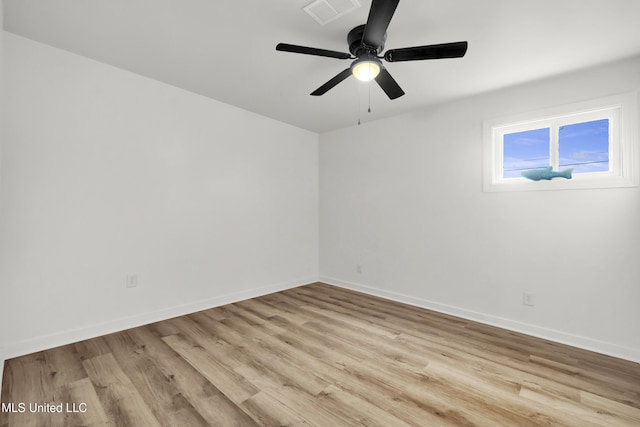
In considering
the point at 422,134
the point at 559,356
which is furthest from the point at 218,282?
the point at 559,356

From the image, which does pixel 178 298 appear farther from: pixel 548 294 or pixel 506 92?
pixel 506 92

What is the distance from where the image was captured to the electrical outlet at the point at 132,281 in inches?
110

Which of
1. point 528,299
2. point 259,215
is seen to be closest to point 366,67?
point 259,215

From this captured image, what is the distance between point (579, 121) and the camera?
8.61ft

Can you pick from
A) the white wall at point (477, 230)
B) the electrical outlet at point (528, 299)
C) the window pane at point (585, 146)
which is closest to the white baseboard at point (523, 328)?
the white wall at point (477, 230)

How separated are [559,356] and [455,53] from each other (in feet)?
8.28

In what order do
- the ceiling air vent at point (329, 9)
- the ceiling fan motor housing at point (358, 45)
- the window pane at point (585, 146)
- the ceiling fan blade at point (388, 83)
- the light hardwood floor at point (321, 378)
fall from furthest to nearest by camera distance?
the window pane at point (585, 146), the ceiling fan blade at point (388, 83), the ceiling fan motor housing at point (358, 45), the ceiling air vent at point (329, 9), the light hardwood floor at point (321, 378)

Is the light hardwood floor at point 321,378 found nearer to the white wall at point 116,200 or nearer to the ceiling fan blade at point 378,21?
the white wall at point 116,200

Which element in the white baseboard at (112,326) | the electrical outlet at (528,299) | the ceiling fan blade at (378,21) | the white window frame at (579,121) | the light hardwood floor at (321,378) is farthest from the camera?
the electrical outlet at (528,299)

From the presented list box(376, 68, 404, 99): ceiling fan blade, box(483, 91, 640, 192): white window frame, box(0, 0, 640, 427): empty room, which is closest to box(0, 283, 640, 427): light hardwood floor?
box(0, 0, 640, 427): empty room

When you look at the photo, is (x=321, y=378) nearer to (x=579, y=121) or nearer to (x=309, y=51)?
(x=309, y=51)

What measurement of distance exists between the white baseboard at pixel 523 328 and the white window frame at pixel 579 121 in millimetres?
1343

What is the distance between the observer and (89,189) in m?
2.56

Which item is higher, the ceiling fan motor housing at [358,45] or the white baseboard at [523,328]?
the ceiling fan motor housing at [358,45]
